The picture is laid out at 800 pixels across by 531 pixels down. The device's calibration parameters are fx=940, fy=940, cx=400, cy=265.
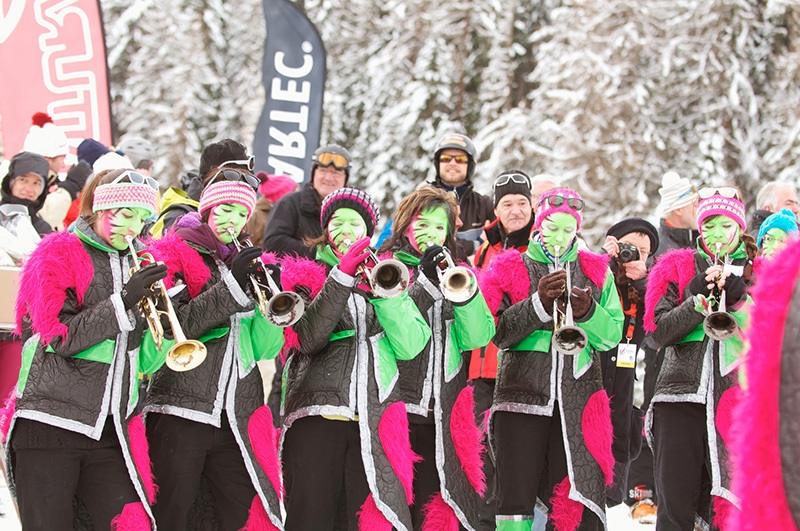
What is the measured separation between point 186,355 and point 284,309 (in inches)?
17.8

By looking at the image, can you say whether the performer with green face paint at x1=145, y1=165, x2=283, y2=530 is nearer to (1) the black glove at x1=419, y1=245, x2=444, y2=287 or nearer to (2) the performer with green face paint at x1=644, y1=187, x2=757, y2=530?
(1) the black glove at x1=419, y1=245, x2=444, y2=287

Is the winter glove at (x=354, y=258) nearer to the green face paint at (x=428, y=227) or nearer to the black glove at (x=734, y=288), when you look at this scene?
the green face paint at (x=428, y=227)

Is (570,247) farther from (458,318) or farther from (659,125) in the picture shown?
(659,125)

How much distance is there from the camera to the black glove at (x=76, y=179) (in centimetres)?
750

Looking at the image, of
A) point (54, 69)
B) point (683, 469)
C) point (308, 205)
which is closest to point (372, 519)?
point (683, 469)

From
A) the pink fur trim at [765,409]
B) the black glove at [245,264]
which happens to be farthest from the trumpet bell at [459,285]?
the pink fur trim at [765,409]

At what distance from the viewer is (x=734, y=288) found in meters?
4.64

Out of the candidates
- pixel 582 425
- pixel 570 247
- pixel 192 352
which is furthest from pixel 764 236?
pixel 192 352

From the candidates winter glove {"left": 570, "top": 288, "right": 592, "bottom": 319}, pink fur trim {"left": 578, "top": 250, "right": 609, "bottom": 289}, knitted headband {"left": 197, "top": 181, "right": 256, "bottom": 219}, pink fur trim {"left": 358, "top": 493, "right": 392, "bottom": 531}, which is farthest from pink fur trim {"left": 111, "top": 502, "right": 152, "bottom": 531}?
pink fur trim {"left": 578, "top": 250, "right": 609, "bottom": 289}

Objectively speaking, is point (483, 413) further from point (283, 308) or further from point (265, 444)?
point (283, 308)

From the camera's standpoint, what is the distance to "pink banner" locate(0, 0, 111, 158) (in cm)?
858

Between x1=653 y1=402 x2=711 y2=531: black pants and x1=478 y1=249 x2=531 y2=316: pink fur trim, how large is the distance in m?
0.98

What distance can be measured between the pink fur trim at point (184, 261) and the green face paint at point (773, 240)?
2870 mm

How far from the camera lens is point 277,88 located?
33.1 feet
